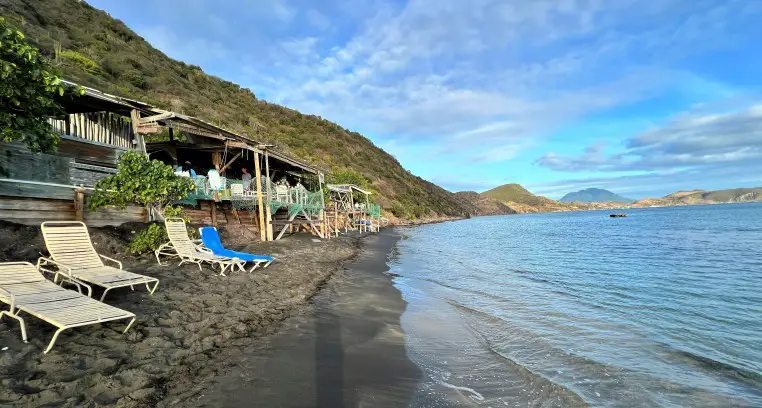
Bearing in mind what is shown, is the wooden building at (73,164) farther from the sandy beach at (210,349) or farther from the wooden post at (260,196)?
the wooden post at (260,196)

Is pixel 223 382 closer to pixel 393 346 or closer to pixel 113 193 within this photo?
pixel 393 346

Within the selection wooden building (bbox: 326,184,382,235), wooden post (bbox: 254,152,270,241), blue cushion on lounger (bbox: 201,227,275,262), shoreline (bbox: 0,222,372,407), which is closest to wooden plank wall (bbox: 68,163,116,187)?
shoreline (bbox: 0,222,372,407)

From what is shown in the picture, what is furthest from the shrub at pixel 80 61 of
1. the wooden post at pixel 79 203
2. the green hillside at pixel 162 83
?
the wooden post at pixel 79 203

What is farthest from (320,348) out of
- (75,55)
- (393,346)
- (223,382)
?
(75,55)

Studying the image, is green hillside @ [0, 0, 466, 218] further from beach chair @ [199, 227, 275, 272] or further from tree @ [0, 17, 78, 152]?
tree @ [0, 17, 78, 152]

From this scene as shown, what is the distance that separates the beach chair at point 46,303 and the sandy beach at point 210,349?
10.7 inches

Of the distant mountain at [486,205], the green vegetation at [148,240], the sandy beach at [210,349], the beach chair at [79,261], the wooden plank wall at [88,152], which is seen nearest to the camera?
the sandy beach at [210,349]

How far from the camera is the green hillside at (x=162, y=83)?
28391 mm

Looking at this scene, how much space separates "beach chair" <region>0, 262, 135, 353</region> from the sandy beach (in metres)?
0.27

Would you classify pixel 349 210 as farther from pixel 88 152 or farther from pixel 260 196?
pixel 88 152

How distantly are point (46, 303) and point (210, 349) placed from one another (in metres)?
1.69

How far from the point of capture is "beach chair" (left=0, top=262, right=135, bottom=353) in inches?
140

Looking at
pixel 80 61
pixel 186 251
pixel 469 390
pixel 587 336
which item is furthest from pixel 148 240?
pixel 80 61

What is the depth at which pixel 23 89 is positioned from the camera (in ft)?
16.9
